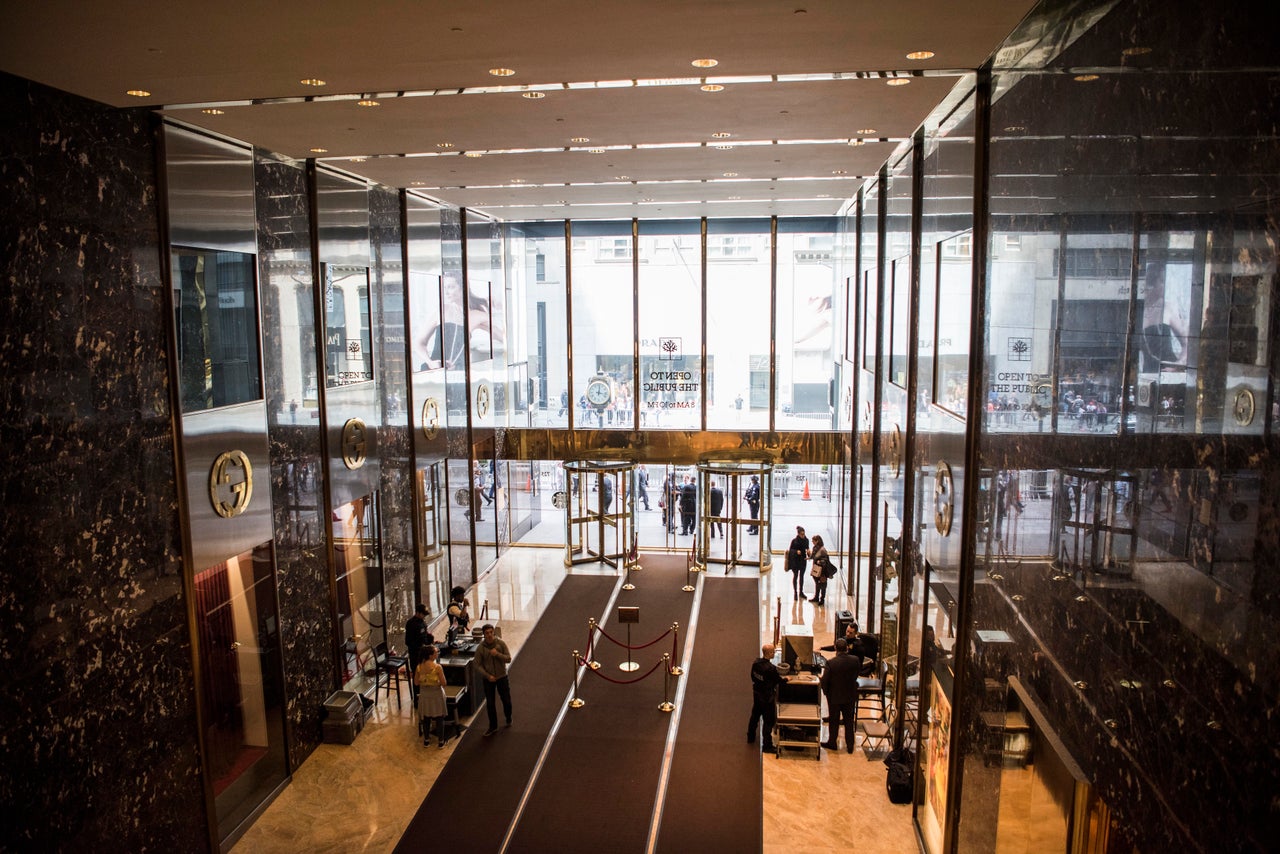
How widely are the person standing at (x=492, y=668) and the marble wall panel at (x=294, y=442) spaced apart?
194 centimetres

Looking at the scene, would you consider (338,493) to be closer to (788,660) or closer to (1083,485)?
(788,660)

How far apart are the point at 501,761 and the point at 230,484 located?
4074mm

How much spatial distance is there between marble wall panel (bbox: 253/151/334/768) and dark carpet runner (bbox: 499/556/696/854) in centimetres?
249

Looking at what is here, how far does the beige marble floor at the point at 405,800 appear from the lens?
774 centimetres

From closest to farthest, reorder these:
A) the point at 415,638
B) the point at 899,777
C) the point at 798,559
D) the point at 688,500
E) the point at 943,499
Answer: the point at 943,499
the point at 899,777
the point at 415,638
the point at 798,559
the point at 688,500

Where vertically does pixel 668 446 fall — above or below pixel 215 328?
below

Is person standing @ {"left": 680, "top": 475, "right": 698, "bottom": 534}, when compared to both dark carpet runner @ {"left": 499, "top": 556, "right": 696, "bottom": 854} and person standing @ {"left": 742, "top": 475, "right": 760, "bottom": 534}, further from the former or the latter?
dark carpet runner @ {"left": 499, "top": 556, "right": 696, "bottom": 854}

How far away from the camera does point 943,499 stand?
7.22m

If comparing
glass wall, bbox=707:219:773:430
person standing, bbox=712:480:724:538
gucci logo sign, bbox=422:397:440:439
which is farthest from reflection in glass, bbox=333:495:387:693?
glass wall, bbox=707:219:773:430

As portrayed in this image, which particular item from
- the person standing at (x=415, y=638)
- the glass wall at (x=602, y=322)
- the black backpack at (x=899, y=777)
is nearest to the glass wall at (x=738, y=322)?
the glass wall at (x=602, y=322)

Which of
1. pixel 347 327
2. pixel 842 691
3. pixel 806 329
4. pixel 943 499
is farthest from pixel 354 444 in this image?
pixel 806 329

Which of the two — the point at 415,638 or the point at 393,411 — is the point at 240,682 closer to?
the point at 415,638

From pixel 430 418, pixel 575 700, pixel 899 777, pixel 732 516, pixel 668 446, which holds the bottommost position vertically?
pixel 575 700

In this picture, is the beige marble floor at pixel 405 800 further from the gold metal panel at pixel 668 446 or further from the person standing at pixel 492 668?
the gold metal panel at pixel 668 446
